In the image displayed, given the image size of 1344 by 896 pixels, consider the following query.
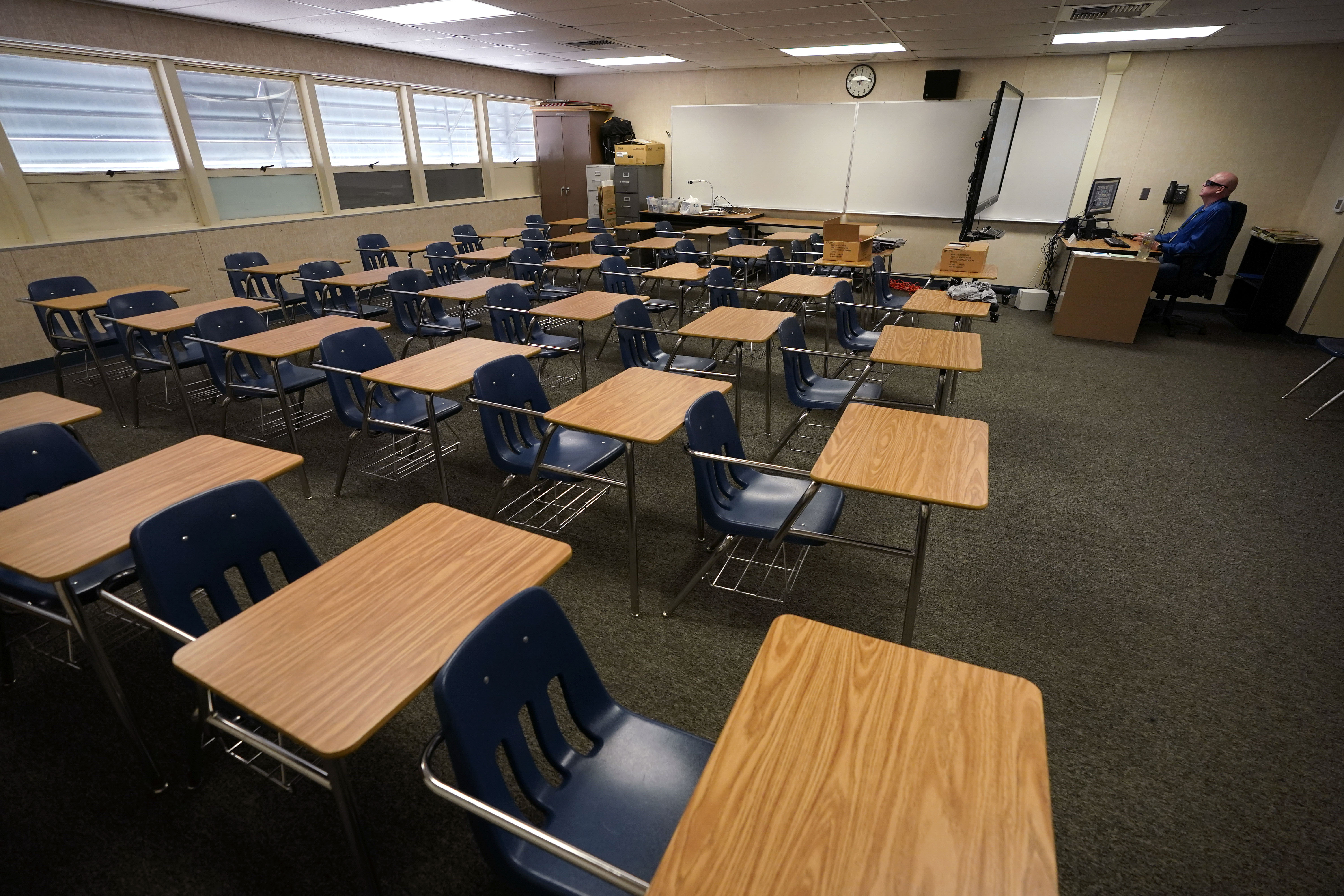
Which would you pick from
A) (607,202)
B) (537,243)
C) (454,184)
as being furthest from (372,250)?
(607,202)

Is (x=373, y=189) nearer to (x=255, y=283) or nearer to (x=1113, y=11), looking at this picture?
(x=255, y=283)

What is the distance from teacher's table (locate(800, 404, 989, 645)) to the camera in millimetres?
1860

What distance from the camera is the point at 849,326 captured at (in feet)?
14.8

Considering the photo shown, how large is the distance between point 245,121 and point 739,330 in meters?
6.32

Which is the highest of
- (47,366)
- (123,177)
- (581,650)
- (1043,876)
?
(123,177)

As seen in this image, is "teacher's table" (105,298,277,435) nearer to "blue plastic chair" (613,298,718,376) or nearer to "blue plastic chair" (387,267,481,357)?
"blue plastic chair" (387,267,481,357)

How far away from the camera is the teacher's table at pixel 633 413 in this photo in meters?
2.27

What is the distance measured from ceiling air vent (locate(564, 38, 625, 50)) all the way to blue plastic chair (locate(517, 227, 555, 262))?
2.11 m

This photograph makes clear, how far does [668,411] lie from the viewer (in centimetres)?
243

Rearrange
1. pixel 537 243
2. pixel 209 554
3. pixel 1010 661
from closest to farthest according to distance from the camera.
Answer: pixel 209 554, pixel 1010 661, pixel 537 243

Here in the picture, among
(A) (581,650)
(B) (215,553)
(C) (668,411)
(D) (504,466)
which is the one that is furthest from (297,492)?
(A) (581,650)

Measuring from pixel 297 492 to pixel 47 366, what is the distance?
3.93 meters

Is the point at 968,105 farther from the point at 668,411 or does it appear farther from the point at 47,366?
the point at 47,366

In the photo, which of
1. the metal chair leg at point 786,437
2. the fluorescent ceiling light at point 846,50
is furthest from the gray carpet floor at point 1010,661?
the fluorescent ceiling light at point 846,50
